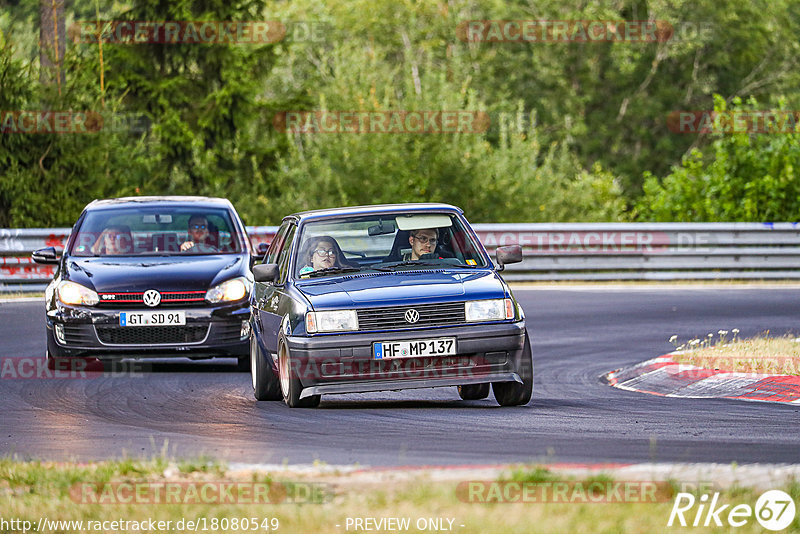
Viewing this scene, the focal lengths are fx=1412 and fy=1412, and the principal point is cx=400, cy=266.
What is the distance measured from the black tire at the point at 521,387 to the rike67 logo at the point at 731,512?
13.7ft

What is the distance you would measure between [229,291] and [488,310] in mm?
4053

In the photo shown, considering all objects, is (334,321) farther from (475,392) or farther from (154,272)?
(154,272)

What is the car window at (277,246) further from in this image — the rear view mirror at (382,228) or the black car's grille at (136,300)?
the black car's grille at (136,300)

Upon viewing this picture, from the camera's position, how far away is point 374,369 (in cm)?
987

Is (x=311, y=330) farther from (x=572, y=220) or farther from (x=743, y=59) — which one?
(x=743, y=59)

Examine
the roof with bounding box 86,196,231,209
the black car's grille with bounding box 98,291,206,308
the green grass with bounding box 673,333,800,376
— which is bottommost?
the green grass with bounding box 673,333,800,376

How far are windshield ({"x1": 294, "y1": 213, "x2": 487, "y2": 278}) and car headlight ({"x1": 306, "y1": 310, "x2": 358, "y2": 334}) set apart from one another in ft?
2.83

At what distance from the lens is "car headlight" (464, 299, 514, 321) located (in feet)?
32.7

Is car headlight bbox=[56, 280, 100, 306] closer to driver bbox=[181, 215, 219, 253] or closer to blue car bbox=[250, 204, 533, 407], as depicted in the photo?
driver bbox=[181, 215, 219, 253]

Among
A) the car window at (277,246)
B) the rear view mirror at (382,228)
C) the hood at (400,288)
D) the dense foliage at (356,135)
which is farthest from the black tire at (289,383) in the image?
the dense foliage at (356,135)

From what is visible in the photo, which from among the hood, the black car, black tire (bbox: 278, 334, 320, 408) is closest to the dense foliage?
the black car

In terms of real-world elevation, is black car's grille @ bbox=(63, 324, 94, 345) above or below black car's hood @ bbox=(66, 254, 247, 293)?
below

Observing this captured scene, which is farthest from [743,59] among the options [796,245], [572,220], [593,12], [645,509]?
[645,509]

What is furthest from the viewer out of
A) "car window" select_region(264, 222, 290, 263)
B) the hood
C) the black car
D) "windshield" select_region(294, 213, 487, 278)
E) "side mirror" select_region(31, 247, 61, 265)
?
"side mirror" select_region(31, 247, 61, 265)
